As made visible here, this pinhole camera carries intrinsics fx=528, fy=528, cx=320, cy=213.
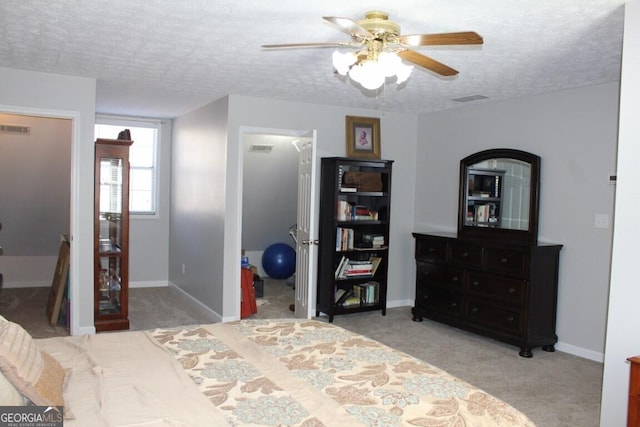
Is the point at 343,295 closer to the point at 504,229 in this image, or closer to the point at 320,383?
the point at 504,229

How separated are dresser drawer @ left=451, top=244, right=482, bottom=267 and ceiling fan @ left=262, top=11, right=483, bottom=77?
2.62 meters

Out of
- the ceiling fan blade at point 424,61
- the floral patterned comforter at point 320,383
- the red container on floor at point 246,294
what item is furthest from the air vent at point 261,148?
the floral patterned comforter at point 320,383

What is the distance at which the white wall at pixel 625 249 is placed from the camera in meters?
2.67

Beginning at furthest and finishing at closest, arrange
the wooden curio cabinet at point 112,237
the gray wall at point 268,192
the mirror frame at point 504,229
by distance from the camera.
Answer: the gray wall at point 268,192 < the wooden curio cabinet at point 112,237 < the mirror frame at point 504,229

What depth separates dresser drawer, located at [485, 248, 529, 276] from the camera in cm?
453

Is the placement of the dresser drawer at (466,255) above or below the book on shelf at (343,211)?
below

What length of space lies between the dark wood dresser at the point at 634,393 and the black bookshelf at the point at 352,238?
3295 mm

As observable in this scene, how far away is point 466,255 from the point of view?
16.6 ft

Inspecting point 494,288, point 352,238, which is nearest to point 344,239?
point 352,238

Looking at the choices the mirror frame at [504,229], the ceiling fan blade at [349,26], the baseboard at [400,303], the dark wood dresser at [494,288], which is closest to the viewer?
the ceiling fan blade at [349,26]

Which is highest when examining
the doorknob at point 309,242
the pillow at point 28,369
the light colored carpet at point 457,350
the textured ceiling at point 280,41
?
the textured ceiling at point 280,41

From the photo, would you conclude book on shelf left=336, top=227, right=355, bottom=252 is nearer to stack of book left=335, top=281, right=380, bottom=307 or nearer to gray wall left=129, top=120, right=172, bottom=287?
stack of book left=335, top=281, right=380, bottom=307

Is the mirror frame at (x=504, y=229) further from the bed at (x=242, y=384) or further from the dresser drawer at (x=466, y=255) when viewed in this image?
the bed at (x=242, y=384)

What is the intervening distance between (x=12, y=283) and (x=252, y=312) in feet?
11.5
